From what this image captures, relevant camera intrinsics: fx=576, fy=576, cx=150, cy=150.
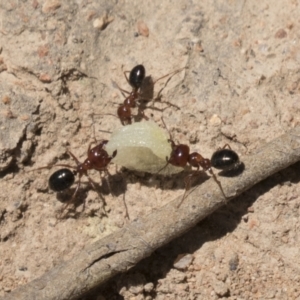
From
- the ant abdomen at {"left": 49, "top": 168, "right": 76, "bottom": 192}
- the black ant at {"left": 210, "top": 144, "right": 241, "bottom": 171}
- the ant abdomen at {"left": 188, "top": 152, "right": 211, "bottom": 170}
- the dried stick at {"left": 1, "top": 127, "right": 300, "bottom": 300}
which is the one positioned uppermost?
the ant abdomen at {"left": 49, "top": 168, "right": 76, "bottom": 192}

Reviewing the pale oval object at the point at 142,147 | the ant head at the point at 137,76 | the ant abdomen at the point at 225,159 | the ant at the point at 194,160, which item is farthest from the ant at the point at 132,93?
the ant abdomen at the point at 225,159

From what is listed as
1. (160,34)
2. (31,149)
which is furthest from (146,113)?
(31,149)

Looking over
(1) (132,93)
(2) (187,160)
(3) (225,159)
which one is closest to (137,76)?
(1) (132,93)

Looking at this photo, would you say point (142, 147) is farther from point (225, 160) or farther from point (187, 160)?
point (225, 160)

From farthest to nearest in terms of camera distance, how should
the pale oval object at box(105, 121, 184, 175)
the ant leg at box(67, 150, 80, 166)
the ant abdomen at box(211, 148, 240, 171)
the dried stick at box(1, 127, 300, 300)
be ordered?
the ant leg at box(67, 150, 80, 166)
the pale oval object at box(105, 121, 184, 175)
the ant abdomen at box(211, 148, 240, 171)
the dried stick at box(1, 127, 300, 300)

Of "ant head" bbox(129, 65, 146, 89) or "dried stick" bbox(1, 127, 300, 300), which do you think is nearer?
"dried stick" bbox(1, 127, 300, 300)

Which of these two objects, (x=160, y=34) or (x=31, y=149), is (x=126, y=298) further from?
(x=160, y=34)

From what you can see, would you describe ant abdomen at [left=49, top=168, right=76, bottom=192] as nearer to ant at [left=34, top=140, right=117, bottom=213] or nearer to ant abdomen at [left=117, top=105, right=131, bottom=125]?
ant at [left=34, top=140, right=117, bottom=213]

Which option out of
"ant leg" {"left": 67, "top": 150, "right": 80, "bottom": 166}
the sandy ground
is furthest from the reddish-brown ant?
"ant leg" {"left": 67, "top": 150, "right": 80, "bottom": 166}
